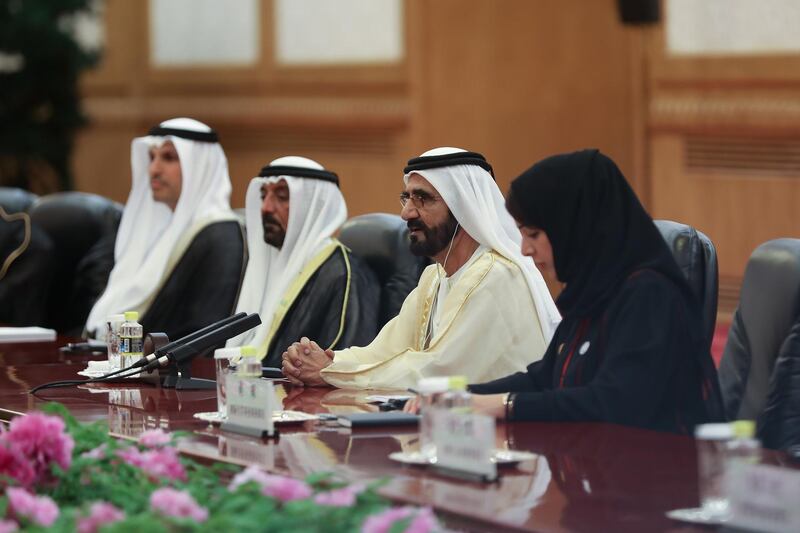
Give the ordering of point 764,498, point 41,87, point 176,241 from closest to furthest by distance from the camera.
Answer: point 764,498
point 176,241
point 41,87

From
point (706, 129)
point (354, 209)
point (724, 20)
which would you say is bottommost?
point (354, 209)

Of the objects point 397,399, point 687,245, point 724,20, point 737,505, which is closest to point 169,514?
point 737,505

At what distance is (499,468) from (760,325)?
1278mm

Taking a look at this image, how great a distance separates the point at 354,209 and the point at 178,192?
132 inches

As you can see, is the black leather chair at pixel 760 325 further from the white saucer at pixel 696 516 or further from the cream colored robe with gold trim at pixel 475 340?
the white saucer at pixel 696 516

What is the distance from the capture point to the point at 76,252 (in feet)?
21.3

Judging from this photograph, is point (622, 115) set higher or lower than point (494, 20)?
lower

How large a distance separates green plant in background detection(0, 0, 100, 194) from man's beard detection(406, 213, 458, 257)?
700 centimetres

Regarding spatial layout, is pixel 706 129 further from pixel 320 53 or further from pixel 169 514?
pixel 169 514

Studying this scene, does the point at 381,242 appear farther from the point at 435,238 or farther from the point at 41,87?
the point at 41,87

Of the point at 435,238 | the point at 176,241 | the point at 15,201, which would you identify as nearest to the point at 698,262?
the point at 435,238

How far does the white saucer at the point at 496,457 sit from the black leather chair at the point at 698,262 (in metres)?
1.43

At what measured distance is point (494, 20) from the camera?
27.8 ft

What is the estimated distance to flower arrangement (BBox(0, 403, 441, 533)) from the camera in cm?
176
